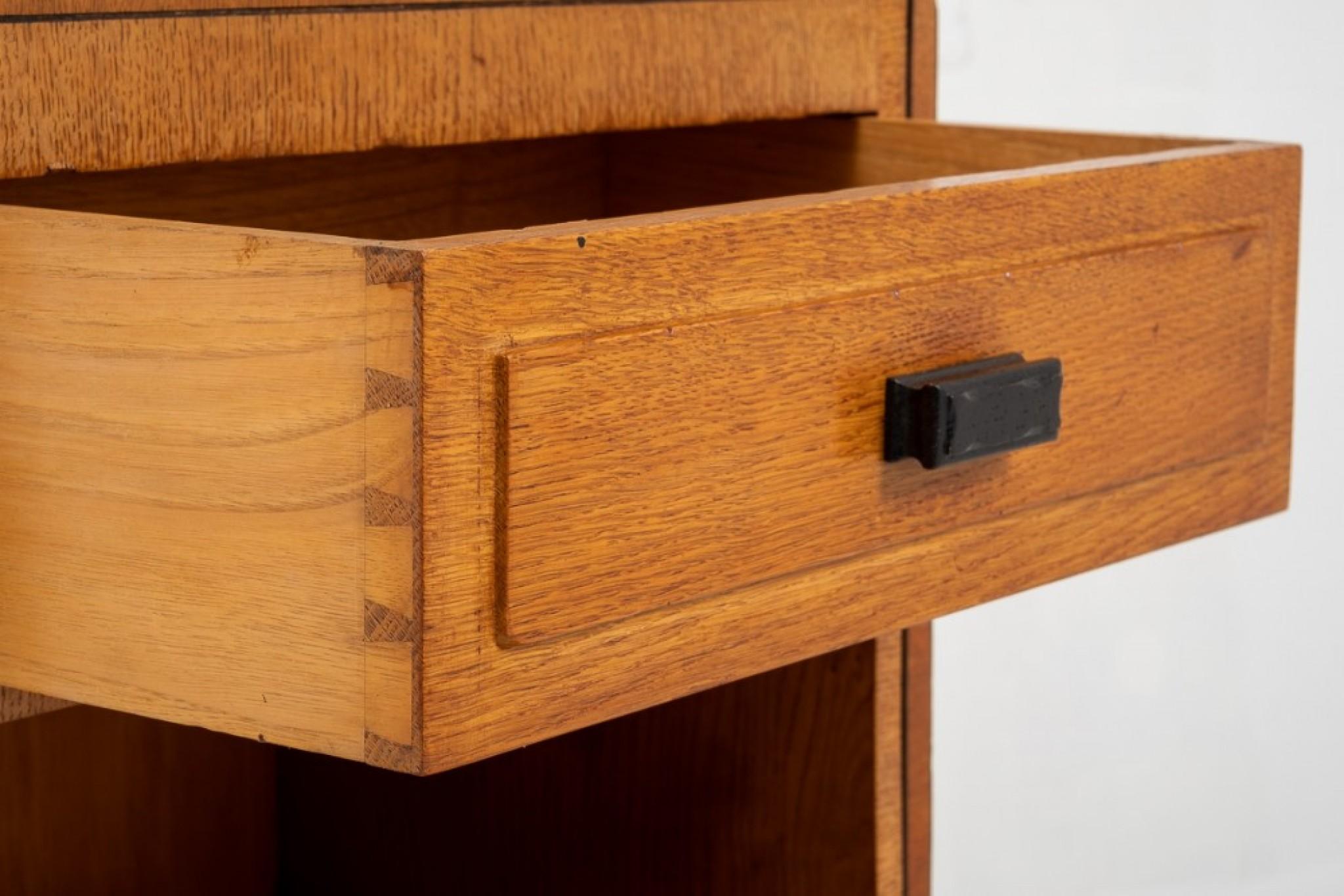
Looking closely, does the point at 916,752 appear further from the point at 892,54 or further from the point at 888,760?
the point at 892,54

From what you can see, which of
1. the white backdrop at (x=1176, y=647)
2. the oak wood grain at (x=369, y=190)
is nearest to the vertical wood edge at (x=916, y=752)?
the oak wood grain at (x=369, y=190)

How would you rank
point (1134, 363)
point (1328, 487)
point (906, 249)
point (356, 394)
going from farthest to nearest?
point (1328, 487) < point (1134, 363) < point (906, 249) < point (356, 394)

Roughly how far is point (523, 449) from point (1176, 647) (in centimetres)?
137

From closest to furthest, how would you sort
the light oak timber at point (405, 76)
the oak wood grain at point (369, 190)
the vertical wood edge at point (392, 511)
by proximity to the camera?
1. the vertical wood edge at point (392, 511)
2. the light oak timber at point (405, 76)
3. the oak wood grain at point (369, 190)

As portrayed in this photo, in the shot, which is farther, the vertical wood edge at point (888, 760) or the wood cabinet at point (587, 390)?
the vertical wood edge at point (888, 760)

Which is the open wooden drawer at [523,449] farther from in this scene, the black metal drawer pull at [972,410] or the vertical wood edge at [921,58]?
the vertical wood edge at [921,58]

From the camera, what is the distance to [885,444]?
72cm

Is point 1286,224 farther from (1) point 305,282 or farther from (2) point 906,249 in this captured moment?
(1) point 305,282

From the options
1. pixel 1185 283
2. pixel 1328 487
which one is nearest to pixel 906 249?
pixel 1185 283

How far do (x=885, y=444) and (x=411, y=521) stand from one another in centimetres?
22

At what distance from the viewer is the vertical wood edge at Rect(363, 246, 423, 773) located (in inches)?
21.4

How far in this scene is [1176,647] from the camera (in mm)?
1851

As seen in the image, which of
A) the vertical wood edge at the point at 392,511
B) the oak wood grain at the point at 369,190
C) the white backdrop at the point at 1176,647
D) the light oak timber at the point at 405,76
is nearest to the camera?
the vertical wood edge at the point at 392,511

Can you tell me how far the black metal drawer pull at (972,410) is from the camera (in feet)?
2.34
